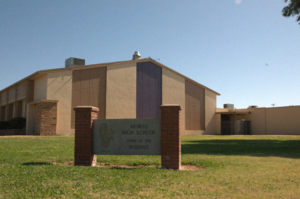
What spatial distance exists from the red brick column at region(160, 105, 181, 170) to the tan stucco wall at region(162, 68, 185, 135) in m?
26.9

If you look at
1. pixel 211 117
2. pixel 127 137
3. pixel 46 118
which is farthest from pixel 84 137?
Result: pixel 211 117

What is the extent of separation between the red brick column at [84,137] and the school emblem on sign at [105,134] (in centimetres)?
30

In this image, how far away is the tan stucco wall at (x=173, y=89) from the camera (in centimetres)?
3538

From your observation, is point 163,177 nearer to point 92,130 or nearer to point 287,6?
point 92,130

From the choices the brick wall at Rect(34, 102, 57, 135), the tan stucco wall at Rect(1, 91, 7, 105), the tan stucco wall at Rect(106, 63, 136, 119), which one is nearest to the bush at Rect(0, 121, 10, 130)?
the brick wall at Rect(34, 102, 57, 135)

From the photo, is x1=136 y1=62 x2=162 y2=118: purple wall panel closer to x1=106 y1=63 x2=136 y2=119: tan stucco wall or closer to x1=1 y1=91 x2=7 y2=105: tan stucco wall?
x1=106 y1=63 x2=136 y2=119: tan stucco wall

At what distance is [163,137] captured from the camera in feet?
26.6

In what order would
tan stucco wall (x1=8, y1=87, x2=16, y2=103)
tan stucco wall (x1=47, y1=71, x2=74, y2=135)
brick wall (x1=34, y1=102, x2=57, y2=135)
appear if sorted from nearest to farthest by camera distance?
brick wall (x1=34, y1=102, x2=57, y2=135) < tan stucco wall (x1=47, y1=71, x2=74, y2=135) < tan stucco wall (x1=8, y1=87, x2=16, y2=103)

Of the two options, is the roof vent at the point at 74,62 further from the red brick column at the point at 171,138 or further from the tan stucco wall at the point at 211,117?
the red brick column at the point at 171,138

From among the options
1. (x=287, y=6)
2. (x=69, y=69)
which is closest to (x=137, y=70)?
(x=69, y=69)

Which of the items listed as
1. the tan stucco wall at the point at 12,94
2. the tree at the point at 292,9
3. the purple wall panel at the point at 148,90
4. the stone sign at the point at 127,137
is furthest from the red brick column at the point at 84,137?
the tan stucco wall at the point at 12,94

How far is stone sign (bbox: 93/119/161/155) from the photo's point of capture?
8.26 meters

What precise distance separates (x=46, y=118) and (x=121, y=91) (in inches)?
339

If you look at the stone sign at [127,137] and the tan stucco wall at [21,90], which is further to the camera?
the tan stucco wall at [21,90]
